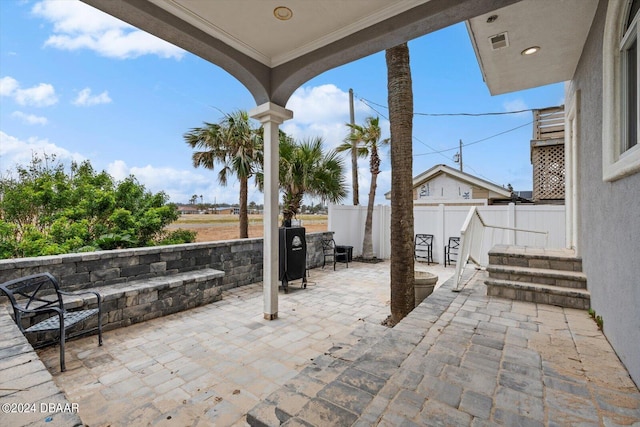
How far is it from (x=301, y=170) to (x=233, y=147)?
6.73ft

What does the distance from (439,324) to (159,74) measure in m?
19.8

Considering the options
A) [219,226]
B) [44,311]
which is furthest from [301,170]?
[219,226]

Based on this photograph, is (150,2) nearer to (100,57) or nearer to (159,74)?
(100,57)

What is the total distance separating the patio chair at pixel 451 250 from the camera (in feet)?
24.3

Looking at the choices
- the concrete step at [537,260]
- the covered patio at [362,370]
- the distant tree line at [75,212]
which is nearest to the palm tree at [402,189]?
the covered patio at [362,370]

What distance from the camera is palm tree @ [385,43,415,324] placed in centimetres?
348

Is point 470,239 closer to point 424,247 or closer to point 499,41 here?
point 499,41

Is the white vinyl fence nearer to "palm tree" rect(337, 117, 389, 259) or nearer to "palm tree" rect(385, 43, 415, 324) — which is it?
"palm tree" rect(337, 117, 389, 259)

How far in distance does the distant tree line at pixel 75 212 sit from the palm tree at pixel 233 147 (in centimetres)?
154

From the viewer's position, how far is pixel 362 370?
186cm

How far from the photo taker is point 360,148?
8.45 metres

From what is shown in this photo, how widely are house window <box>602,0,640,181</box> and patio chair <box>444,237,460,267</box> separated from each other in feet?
18.1

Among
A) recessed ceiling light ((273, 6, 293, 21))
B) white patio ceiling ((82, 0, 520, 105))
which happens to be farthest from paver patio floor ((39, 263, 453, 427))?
recessed ceiling light ((273, 6, 293, 21))

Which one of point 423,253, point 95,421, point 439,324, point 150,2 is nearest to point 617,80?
point 439,324
